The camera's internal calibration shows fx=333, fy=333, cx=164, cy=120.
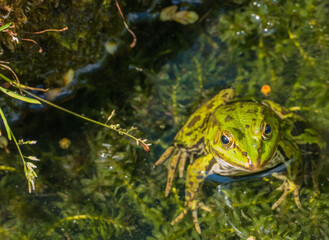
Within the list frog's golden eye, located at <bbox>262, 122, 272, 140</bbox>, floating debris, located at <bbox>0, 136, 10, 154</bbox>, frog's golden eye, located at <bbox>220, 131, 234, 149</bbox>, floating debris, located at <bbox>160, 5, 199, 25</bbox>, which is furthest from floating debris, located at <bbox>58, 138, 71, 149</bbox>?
frog's golden eye, located at <bbox>262, 122, 272, 140</bbox>

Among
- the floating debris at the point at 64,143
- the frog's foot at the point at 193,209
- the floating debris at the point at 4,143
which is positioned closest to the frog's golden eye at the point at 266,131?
the frog's foot at the point at 193,209

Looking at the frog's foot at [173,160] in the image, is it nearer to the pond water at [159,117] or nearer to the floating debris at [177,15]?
the pond water at [159,117]

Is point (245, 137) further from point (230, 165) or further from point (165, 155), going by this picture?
point (165, 155)

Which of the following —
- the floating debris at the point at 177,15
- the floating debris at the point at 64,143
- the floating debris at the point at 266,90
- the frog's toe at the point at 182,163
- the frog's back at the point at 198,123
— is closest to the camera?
the frog's back at the point at 198,123

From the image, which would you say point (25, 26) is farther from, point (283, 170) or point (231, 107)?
point (283, 170)

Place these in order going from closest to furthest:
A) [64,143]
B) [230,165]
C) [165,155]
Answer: [230,165]
[165,155]
[64,143]

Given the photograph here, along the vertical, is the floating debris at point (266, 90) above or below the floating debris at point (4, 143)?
below

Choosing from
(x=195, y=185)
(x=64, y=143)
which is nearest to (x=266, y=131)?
(x=195, y=185)

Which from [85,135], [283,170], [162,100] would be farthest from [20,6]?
[283,170]
